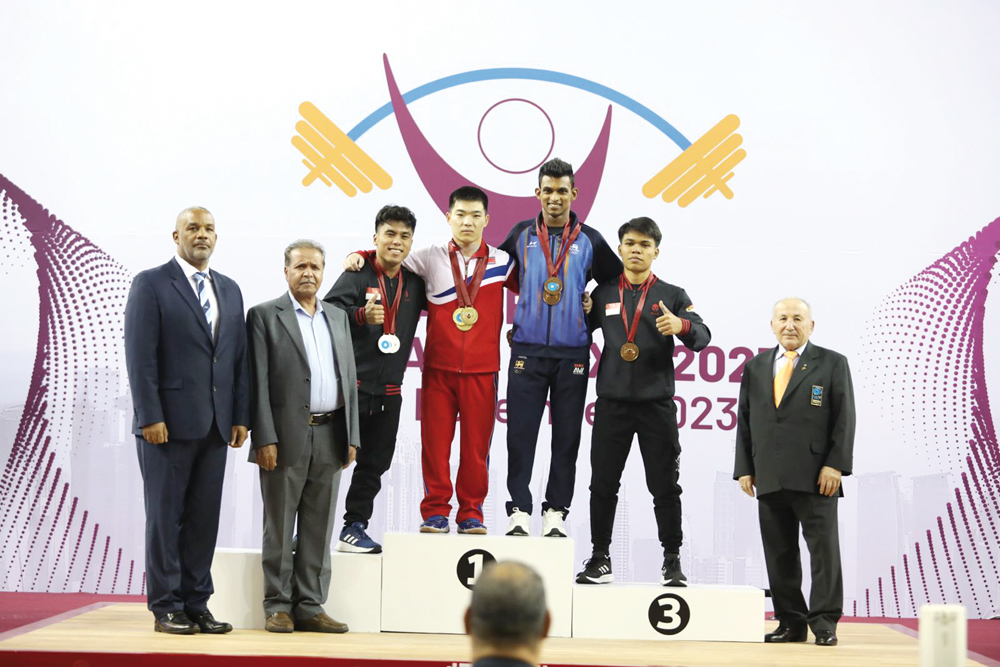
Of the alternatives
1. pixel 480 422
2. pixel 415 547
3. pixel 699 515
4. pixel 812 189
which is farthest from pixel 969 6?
pixel 415 547

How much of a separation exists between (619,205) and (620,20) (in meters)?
1.03

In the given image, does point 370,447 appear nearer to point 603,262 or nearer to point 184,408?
point 184,408

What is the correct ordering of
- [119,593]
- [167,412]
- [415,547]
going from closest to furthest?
[167,412], [415,547], [119,593]

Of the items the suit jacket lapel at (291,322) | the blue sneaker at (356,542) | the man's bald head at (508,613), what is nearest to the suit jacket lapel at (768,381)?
the blue sneaker at (356,542)

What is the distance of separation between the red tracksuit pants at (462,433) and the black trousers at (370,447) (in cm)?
14

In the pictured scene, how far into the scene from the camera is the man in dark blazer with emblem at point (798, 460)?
3.75 meters

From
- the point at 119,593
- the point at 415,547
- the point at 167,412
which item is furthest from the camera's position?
the point at 119,593

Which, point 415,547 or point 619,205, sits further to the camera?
point 619,205

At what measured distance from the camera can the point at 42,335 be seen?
17.2ft

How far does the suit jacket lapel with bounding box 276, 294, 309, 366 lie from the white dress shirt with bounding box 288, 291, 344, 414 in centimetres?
1

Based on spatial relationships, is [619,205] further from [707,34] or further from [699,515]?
[699,515]

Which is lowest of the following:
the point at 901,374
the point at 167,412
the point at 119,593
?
the point at 119,593

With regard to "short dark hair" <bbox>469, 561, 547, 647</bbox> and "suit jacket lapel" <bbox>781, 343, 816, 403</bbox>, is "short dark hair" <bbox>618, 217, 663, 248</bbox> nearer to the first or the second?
"suit jacket lapel" <bbox>781, 343, 816, 403</bbox>

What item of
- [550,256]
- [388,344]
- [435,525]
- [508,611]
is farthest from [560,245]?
[508,611]
